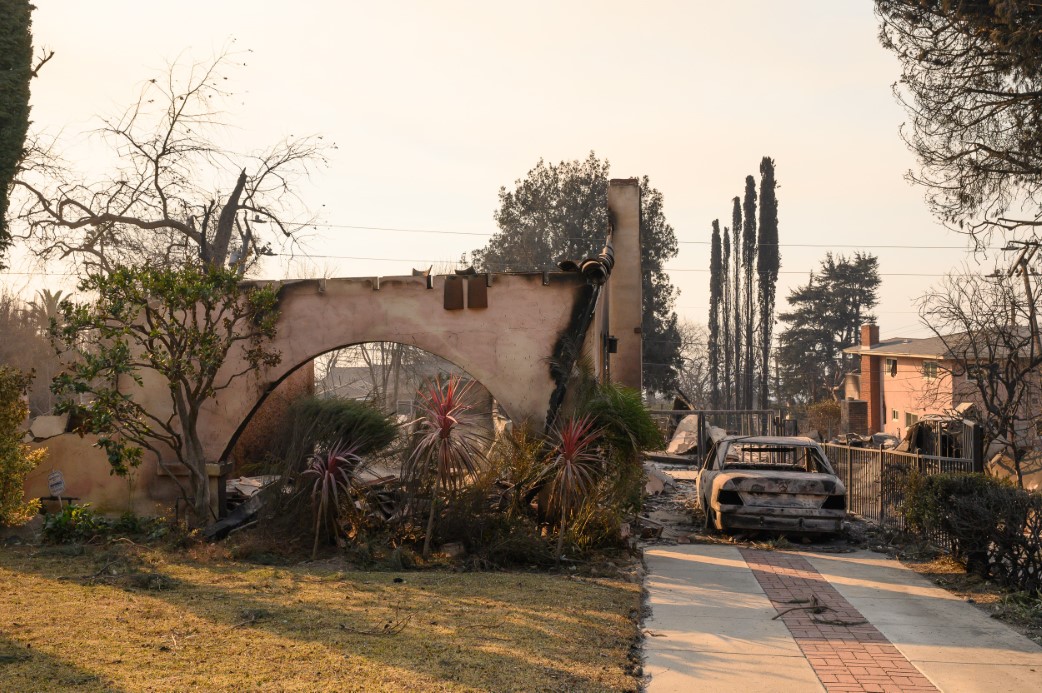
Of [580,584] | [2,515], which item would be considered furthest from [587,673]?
[2,515]

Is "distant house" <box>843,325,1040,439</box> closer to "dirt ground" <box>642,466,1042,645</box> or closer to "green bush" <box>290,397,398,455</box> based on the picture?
"dirt ground" <box>642,466,1042,645</box>

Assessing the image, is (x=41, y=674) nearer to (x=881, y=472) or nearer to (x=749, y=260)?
(x=881, y=472)

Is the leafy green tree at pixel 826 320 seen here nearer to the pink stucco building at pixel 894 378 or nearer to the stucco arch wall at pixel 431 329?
the pink stucco building at pixel 894 378

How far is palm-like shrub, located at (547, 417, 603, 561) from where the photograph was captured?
1079 cm

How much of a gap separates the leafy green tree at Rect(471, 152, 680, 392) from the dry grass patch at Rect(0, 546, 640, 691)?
34393 millimetres

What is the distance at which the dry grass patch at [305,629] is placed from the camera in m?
6.12

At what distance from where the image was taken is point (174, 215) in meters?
27.9

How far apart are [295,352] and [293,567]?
366cm

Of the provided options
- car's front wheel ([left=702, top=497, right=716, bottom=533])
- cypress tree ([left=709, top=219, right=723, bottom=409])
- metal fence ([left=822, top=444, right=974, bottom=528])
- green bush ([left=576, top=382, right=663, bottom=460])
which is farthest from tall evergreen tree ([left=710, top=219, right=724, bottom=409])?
green bush ([left=576, top=382, right=663, bottom=460])

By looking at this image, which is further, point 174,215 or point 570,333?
point 174,215

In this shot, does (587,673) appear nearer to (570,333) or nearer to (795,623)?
(795,623)

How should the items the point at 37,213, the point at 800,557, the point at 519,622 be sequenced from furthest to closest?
the point at 37,213 < the point at 800,557 < the point at 519,622

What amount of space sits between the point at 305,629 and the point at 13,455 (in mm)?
6588

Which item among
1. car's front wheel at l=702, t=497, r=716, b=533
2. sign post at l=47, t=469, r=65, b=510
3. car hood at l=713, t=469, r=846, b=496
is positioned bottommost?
car's front wheel at l=702, t=497, r=716, b=533
